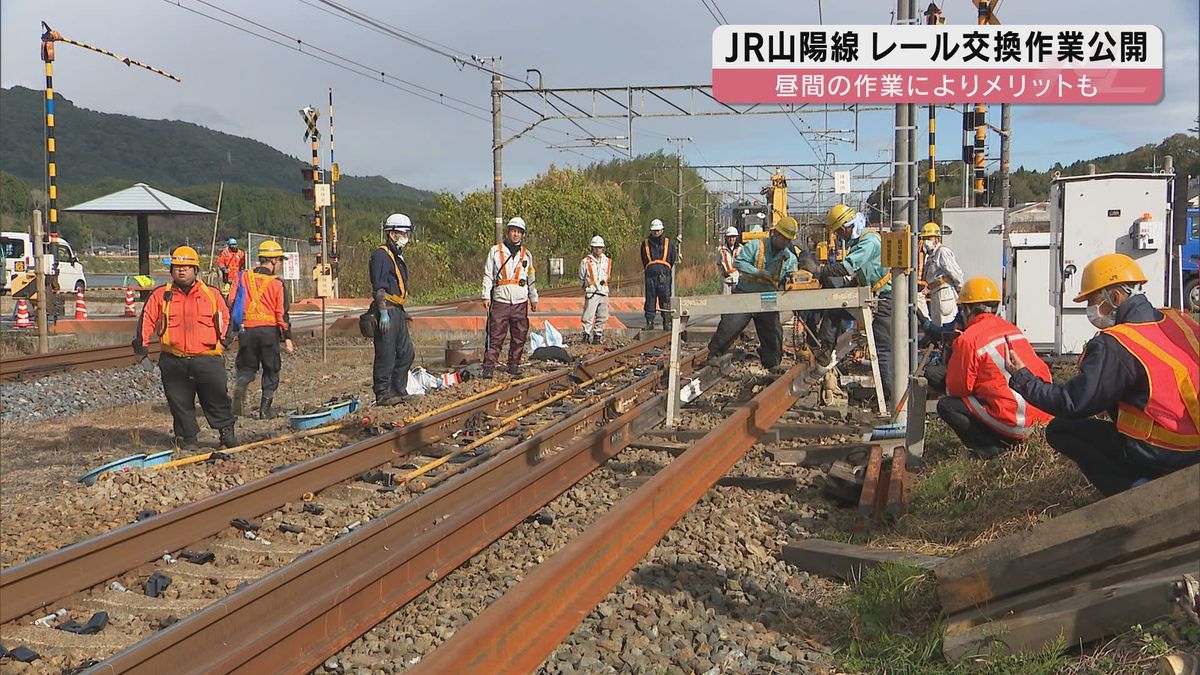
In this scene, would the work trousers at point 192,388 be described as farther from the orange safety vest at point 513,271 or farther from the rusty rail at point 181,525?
the orange safety vest at point 513,271

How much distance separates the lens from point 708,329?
58.6 ft

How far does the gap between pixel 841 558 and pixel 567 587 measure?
87.8 inches

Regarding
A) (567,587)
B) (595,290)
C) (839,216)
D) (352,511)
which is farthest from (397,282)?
(567,587)

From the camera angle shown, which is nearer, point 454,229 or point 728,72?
point 728,72

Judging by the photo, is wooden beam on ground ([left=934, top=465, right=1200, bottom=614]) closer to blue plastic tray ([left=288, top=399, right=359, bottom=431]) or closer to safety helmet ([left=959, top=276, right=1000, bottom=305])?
safety helmet ([left=959, top=276, right=1000, bottom=305])

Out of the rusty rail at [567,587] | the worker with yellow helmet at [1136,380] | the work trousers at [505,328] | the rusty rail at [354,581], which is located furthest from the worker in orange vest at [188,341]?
the worker with yellow helmet at [1136,380]

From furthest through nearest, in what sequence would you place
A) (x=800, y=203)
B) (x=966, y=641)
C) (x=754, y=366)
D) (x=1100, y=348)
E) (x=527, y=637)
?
1. (x=800, y=203)
2. (x=754, y=366)
3. (x=1100, y=348)
4. (x=966, y=641)
5. (x=527, y=637)

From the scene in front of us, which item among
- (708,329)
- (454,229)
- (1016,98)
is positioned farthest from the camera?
(454,229)

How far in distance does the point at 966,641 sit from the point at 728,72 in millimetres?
4244

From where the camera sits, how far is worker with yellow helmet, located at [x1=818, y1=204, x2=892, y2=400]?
956cm

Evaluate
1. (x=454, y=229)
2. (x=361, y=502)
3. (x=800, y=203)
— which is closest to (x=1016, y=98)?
(x=361, y=502)

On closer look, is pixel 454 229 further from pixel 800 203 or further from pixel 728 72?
pixel 728 72

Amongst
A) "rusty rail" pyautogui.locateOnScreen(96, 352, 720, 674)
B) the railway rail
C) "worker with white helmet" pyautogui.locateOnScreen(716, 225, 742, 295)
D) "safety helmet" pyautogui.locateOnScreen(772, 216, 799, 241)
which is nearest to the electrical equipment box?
"safety helmet" pyautogui.locateOnScreen(772, 216, 799, 241)

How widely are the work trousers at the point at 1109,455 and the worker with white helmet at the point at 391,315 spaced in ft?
22.4
